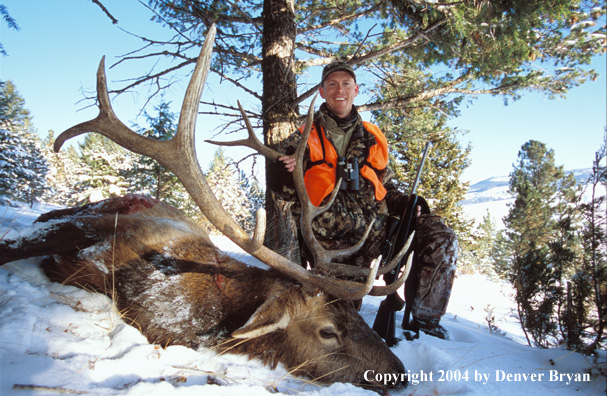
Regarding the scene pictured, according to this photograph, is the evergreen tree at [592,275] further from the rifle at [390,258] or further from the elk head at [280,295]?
the elk head at [280,295]

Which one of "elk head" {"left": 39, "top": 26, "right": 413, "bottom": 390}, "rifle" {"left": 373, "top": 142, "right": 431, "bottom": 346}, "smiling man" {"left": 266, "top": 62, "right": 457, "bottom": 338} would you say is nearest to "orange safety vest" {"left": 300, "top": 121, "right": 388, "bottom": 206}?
"smiling man" {"left": 266, "top": 62, "right": 457, "bottom": 338}

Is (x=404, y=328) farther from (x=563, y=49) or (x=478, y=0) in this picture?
(x=563, y=49)

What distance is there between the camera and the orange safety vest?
10.8ft

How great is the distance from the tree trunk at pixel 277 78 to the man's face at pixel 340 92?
1.18 metres

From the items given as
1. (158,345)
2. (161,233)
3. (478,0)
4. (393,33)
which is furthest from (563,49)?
(158,345)

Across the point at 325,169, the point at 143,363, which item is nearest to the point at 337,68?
the point at 325,169

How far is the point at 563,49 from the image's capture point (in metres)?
5.20

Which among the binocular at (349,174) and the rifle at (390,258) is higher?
the binocular at (349,174)

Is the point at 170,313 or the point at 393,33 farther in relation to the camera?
the point at 393,33

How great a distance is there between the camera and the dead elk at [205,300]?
6.90 feet

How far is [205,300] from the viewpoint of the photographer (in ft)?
7.47

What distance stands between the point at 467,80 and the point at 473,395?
5.60m

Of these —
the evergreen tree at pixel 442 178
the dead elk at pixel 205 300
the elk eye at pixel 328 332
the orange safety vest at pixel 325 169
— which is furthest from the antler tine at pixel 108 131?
the evergreen tree at pixel 442 178

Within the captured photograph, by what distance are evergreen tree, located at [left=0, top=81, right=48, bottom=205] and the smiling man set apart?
268 inches
